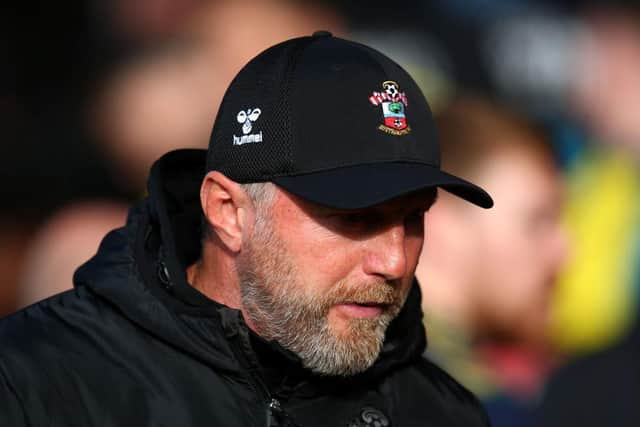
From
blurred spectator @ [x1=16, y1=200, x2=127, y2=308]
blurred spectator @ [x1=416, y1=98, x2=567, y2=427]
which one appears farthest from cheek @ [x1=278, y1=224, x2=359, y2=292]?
blurred spectator @ [x1=416, y1=98, x2=567, y2=427]

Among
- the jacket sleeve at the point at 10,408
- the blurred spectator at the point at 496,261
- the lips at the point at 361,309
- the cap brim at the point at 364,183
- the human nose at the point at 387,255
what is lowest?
the blurred spectator at the point at 496,261

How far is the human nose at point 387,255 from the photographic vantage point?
7.03 ft

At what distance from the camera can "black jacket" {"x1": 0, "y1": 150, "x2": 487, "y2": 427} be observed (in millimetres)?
2016

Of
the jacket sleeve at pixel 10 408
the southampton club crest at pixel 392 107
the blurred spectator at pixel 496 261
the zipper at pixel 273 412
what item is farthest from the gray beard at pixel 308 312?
the blurred spectator at pixel 496 261

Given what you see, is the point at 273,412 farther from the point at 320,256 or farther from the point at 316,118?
the point at 316,118

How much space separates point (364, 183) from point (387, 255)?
0.17 metres

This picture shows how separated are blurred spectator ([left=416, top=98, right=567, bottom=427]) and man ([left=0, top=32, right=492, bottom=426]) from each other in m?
2.25

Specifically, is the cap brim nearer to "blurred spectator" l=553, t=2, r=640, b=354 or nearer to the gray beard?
the gray beard

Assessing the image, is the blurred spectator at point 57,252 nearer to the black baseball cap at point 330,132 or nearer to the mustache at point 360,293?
the black baseball cap at point 330,132

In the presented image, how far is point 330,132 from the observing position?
2131 mm

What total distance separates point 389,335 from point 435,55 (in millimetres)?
2330

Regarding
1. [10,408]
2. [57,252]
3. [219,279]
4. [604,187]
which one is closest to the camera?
[10,408]

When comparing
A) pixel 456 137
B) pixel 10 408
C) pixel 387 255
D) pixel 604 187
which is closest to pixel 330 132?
pixel 387 255

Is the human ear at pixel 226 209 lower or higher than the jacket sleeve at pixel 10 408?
higher
